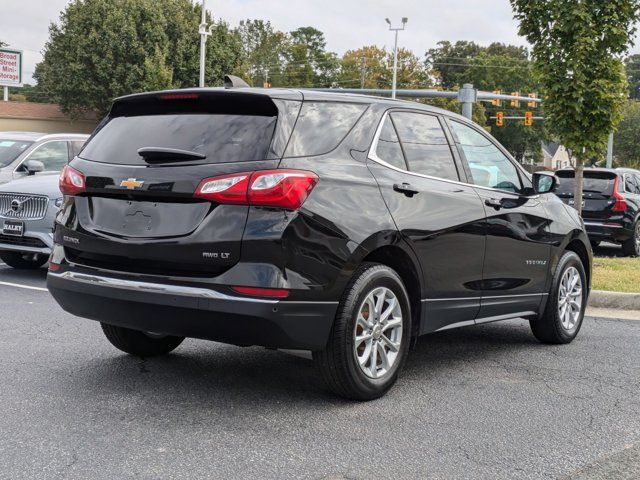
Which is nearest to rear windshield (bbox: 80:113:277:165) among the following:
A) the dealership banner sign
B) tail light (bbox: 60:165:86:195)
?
tail light (bbox: 60:165:86:195)

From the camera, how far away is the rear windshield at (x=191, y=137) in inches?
173

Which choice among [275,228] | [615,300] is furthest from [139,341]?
[615,300]

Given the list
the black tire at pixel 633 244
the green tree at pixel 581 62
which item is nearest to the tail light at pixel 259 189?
the green tree at pixel 581 62

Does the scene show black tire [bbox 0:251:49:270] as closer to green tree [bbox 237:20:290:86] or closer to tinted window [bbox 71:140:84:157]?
tinted window [bbox 71:140:84:157]

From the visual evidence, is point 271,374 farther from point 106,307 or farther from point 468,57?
point 468,57

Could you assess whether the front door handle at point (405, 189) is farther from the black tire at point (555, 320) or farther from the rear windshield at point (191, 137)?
the black tire at point (555, 320)

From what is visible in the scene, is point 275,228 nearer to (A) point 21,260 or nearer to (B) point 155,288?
(B) point 155,288

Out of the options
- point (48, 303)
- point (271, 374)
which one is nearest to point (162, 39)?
point (48, 303)

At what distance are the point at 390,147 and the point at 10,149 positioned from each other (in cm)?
816

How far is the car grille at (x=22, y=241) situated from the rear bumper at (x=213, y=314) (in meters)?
5.58

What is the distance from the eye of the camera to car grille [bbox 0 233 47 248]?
9.75 meters

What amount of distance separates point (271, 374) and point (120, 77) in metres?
44.0

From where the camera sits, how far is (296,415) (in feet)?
14.7

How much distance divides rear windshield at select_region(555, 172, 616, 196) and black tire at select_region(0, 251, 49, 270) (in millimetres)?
9103
